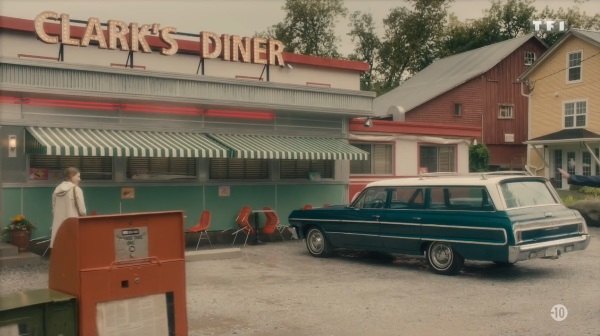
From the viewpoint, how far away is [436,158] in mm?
20266

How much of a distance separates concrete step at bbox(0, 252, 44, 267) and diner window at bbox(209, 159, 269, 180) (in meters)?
4.74

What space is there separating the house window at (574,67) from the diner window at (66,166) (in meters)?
25.8

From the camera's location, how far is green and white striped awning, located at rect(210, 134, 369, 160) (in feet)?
48.0

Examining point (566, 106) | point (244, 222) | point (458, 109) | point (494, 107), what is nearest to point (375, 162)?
point (244, 222)

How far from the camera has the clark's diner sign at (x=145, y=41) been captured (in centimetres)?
1394

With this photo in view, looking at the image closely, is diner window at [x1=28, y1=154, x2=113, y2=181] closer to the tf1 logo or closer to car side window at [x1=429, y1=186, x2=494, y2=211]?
car side window at [x1=429, y1=186, x2=494, y2=211]

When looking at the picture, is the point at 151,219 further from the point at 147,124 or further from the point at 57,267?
the point at 147,124

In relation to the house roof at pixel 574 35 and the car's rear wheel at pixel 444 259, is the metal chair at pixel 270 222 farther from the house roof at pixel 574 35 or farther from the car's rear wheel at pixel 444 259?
the house roof at pixel 574 35

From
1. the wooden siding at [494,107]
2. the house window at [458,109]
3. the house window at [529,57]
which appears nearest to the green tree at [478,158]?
the wooden siding at [494,107]

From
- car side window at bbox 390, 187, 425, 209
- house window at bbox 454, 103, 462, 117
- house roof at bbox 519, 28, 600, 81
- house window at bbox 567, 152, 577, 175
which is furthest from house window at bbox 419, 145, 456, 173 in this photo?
house window at bbox 567, 152, 577, 175

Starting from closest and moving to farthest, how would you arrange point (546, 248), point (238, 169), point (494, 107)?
point (546, 248) → point (238, 169) → point (494, 107)

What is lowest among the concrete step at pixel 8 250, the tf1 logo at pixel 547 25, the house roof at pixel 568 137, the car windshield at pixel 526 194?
the concrete step at pixel 8 250

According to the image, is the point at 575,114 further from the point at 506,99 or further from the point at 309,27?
the point at 309,27

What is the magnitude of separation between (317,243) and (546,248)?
4662mm
